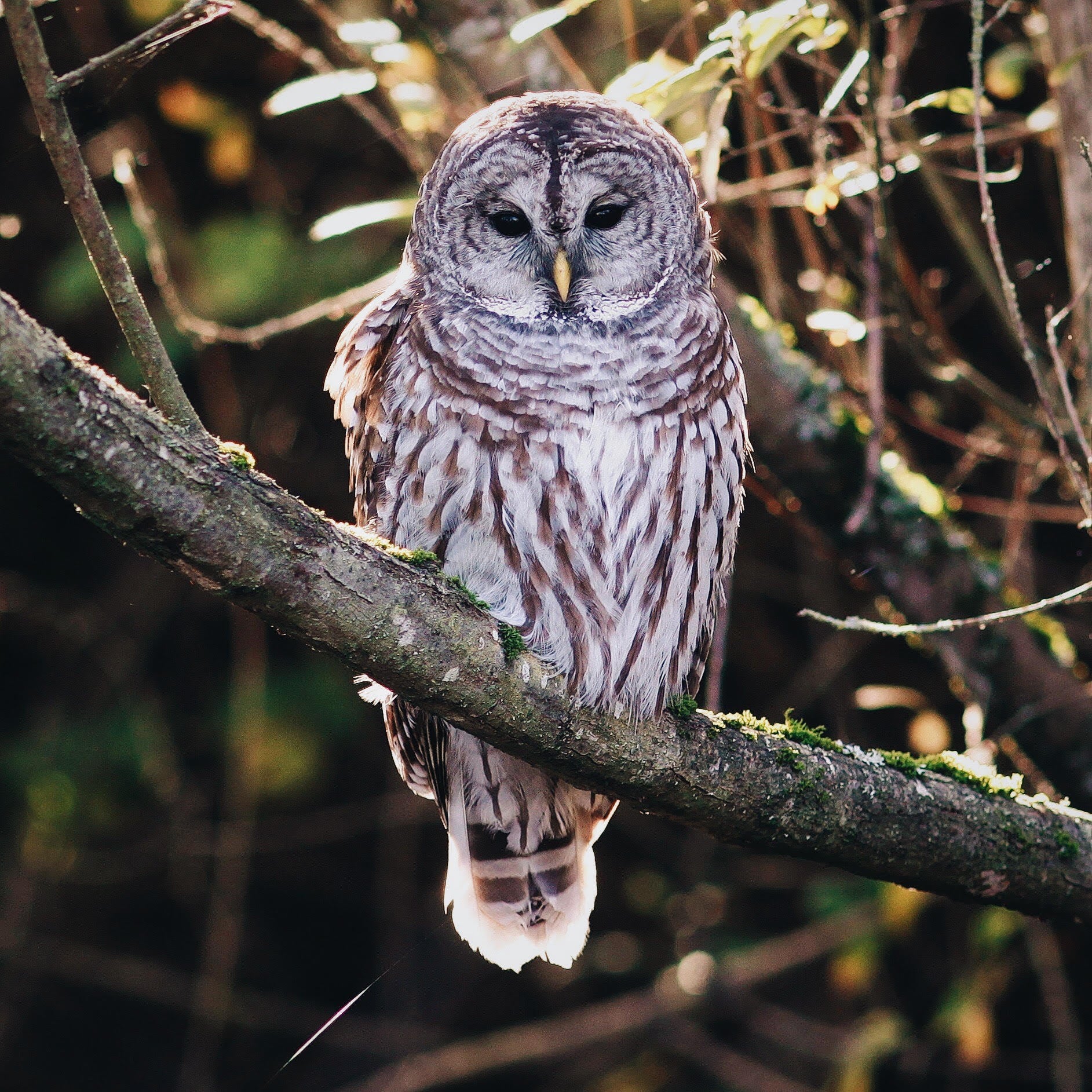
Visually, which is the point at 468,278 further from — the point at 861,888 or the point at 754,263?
Answer: the point at 861,888

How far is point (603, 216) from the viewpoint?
2.45m

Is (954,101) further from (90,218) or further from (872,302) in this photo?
(90,218)

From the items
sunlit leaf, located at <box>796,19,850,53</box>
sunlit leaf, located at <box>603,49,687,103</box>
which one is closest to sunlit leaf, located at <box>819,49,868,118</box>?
sunlit leaf, located at <box>796,19,850,53</box>

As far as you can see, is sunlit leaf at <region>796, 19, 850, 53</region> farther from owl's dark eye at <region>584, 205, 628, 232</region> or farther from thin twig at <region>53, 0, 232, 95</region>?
thin twig at <region>53, 0, 232, 95</region>

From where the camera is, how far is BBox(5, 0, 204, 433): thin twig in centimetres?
139

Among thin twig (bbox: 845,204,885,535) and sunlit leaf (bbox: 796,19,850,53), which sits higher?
sunlit leaf (bbox: 796,19,850,53)

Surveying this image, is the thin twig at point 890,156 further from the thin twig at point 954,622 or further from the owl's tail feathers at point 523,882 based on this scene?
the owl's tail feathers at point 523,882

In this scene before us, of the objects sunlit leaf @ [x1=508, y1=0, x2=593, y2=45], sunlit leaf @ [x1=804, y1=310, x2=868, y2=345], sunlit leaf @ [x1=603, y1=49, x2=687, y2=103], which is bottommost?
sunlit leaf @ [x1=804, y1=310, x2=868, y2=345]

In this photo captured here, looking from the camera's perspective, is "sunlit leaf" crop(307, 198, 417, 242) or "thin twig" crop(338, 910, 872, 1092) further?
"thin twig" crop(338, 910, 872, 1092)

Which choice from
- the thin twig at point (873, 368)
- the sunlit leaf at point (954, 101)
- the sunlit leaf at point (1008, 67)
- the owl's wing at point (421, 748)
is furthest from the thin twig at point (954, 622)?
the sunlit leaf at point (1008, 67)

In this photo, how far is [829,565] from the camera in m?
4.06

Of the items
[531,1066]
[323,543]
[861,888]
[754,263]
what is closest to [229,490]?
[323,543]

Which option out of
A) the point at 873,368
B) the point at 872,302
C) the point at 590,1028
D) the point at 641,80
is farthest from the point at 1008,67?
the point at 590,1028

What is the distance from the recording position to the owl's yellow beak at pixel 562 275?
2305 mm
